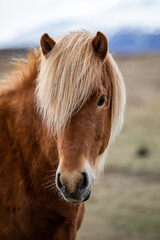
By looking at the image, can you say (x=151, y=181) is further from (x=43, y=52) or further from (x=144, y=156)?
(x=43, y=52)

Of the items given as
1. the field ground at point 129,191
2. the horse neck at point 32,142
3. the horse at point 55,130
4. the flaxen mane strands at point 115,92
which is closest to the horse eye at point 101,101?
the horse at point 55,130

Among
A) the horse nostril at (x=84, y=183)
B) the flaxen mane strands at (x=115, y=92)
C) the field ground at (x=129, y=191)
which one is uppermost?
the flaxen mane strands at (x=115, y=92)

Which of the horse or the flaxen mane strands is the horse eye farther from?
the flaxen mane strands

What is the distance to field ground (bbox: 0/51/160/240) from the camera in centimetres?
568

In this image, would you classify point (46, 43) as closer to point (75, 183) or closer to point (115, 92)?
point (115, 92)

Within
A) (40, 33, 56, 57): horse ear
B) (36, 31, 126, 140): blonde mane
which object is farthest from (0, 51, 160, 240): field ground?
(36, 31, 126, 140): blonde mane

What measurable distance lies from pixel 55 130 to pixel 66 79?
38 cm

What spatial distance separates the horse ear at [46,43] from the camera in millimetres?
2434

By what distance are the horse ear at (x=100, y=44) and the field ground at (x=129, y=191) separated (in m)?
1.36

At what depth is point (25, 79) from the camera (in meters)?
2.88

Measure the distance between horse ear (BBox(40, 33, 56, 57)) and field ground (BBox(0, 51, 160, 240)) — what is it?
113cm

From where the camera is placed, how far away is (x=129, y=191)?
7.50 meters

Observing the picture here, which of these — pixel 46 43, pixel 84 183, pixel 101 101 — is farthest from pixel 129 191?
pixel 46 43

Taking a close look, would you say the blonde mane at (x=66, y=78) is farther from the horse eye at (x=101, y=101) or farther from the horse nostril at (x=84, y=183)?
the horse nostril at (x=84, y=183)
